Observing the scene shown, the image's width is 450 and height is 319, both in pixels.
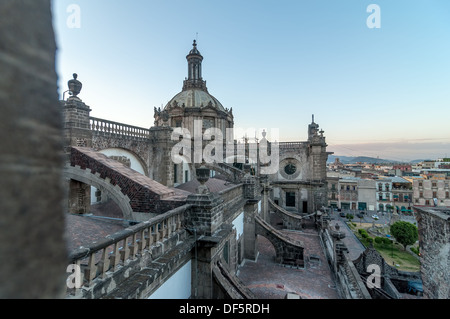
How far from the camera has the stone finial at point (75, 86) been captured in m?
9.12

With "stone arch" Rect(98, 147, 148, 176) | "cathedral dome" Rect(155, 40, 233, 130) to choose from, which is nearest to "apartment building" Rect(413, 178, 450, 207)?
"cathedral dome" Rect(155, 40, 233, 130)

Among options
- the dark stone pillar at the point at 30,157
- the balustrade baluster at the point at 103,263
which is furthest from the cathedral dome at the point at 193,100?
the dark stone pillar at the point at 30,157

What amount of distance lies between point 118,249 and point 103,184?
4500 millimetres

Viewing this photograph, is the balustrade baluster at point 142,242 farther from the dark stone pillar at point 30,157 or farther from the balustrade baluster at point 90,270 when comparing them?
the dark stone pillar at point 30,157

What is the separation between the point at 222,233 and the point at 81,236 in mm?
3975

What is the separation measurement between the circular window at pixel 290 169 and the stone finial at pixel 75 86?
86.9 ft

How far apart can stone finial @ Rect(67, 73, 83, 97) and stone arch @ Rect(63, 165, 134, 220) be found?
134 inches

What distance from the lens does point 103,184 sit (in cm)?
775

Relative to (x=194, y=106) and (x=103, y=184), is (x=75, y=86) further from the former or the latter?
(x=194, y=106)

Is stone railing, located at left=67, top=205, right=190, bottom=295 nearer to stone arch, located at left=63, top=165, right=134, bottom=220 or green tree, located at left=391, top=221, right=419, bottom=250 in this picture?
stone arch, located at left=63, top=165, right=134, bottom=220

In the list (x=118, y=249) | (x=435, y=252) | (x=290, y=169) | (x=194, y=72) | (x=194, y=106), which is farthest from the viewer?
(x=290, y=169)

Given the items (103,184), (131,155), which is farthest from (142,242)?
(131,155)
